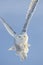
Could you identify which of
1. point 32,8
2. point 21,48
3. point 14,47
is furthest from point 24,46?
point 32,8

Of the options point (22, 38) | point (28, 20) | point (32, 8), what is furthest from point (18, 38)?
point (32, 8)

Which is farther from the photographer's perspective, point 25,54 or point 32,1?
point 25,54

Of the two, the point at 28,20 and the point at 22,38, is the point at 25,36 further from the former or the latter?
the point at 28,20

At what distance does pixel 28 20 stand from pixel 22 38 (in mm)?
190

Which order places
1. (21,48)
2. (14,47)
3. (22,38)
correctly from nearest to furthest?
1. (22,38)
2. (21,48)
3. (14,47)

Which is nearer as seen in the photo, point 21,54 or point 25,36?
point 25,36

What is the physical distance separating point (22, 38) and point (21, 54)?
0.27 m

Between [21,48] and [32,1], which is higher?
[32,1]

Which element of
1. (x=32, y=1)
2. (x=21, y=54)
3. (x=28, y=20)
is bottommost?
(x=21, y=54)

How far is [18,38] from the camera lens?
1.81 m

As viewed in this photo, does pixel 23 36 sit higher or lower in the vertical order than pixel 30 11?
lower

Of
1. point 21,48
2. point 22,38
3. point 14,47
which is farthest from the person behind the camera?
point 14,47

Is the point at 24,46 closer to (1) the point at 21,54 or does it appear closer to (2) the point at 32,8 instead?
(1) the point at 21,54

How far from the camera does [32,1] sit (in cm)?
180
